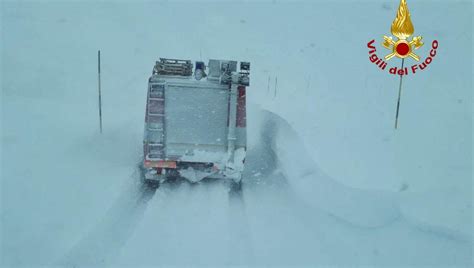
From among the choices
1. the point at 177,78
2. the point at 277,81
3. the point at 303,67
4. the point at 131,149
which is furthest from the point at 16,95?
the point at 303,67

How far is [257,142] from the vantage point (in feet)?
38.1

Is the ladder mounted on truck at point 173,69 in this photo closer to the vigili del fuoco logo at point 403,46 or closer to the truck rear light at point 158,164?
the truck rear light at point 158,164

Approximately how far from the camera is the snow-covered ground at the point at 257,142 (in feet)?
24.9

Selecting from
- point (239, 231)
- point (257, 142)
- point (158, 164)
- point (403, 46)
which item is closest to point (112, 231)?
point (158, 164)

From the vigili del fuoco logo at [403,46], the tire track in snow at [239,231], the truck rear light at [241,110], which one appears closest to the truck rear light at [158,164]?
the tire track in snow at [239,231]

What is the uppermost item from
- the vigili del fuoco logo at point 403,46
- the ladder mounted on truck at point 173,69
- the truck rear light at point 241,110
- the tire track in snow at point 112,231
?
the vigili del fuoco logo at point 403,46

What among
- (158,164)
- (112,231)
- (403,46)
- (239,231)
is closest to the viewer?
(112,231)

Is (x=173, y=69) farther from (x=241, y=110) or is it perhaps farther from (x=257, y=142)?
(x=257, y=142)

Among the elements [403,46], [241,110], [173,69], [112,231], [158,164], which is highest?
[403,46]

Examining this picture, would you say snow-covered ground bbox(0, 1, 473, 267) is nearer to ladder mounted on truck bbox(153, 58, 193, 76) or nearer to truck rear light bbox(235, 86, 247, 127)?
truck rear light bbox(235, 86, 247, 127)

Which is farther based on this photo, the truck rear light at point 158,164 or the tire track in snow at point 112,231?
the truck rear light at point 158,164

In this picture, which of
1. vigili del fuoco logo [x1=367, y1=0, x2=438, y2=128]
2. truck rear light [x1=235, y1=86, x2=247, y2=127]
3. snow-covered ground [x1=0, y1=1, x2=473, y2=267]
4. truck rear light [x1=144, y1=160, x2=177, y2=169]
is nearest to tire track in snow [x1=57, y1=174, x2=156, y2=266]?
snow-covered ground [x1=0, y1=1, x2=473, y2=267]

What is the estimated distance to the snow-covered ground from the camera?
7.59 m

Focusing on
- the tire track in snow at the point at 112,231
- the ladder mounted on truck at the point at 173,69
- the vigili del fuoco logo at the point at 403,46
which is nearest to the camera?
the tire track in snow at the point at 112,231
